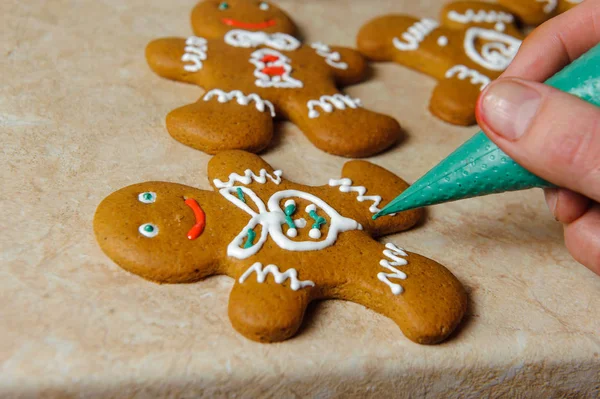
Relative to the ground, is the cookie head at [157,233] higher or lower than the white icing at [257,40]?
lower

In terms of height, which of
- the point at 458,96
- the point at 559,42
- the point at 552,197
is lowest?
the point at 458,96

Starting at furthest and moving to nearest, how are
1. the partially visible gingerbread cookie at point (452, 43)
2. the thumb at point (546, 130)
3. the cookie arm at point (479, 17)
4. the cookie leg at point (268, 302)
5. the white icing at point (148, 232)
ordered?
1. the cookie arm at point (479, 17)
2. the partially visible gingerbread cookie at point (452, 43)
3. the white icing at point (148, 232)
4. the cookie leg at point (268, 302)
5. the thumb at point (546, 130)

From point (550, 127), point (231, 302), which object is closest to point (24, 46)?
point (231, 302)

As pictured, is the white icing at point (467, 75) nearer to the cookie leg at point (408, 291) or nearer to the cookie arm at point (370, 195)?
the cookie arm at point (370, 195)

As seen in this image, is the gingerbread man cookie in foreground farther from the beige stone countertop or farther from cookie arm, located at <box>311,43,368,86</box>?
cookie arm, located at <box>311,43,368,86</box>

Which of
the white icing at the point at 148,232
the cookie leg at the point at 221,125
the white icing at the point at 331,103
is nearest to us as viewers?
the white icing at the point at 148,232

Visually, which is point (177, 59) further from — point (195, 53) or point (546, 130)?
point (546, 130)

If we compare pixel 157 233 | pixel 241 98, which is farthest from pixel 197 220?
pixel 241 98

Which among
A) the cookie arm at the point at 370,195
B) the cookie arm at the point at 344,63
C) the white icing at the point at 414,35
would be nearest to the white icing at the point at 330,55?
the cookie arm at the point at 344,63

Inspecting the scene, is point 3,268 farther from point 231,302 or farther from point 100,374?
point 231,302
